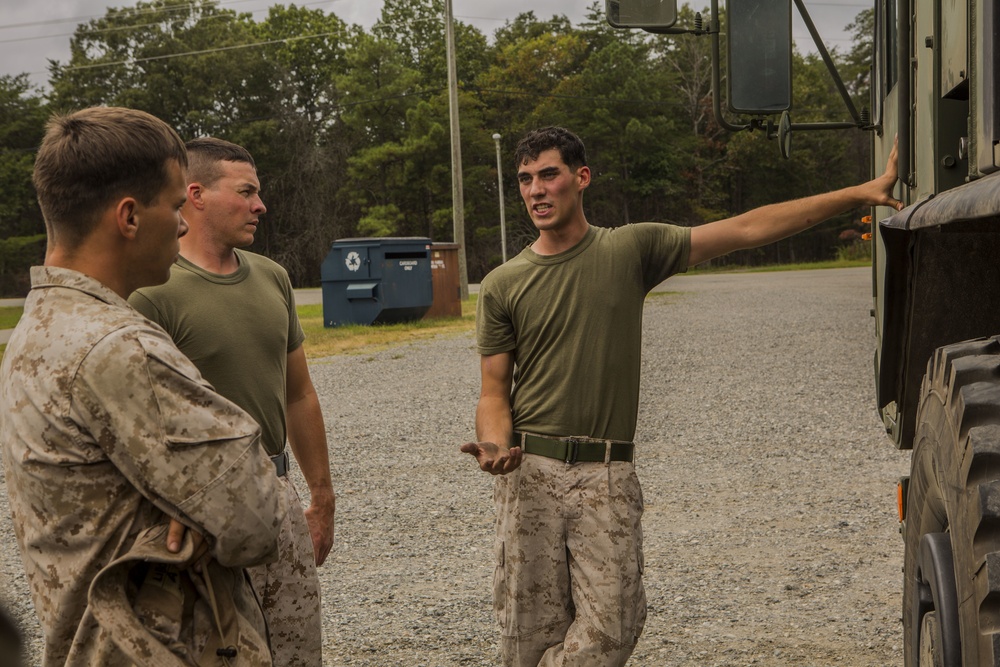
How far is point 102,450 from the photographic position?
1918 millimetres

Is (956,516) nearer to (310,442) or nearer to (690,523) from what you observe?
(310,442)

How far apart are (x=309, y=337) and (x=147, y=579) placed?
56.2ft

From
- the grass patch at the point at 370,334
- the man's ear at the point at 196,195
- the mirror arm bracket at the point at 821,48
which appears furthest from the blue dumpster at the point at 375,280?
the man's ear at the point at 196,195

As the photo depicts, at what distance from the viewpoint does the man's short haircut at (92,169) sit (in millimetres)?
2008

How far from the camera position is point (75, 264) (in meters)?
2.04

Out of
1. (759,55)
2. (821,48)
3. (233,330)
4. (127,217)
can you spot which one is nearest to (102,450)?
(127,217)

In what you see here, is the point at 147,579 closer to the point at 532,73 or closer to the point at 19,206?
the point at 19,206

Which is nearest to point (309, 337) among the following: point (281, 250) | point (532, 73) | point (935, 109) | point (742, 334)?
point (742, 334)

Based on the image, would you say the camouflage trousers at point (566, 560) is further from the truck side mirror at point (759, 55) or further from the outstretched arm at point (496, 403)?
the truck side mirror at point (759, 55)

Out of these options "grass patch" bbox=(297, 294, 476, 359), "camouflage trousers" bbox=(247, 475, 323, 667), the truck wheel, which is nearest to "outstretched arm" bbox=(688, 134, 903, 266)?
the truck wheel

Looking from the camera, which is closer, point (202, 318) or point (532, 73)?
point (202, 318)

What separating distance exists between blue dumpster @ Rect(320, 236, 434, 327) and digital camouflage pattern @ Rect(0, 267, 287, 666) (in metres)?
17.5

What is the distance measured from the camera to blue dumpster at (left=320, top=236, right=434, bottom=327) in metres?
19.6

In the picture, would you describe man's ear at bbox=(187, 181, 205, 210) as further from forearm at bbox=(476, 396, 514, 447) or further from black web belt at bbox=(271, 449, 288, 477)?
forearm at bbox=(476, 396, 514, 447)
